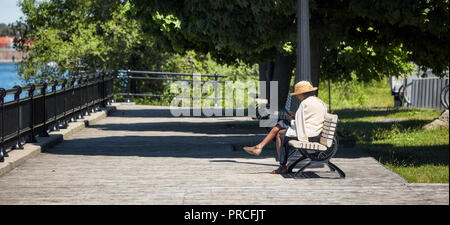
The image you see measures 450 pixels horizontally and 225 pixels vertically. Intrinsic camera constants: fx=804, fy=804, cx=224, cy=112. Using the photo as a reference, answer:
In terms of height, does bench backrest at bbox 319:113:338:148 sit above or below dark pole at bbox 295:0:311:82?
below

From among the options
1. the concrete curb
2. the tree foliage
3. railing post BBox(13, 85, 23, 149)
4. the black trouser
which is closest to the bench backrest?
the black trouser

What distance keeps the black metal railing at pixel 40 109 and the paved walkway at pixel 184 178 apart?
50cm

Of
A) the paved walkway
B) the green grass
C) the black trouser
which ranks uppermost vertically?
the black trouser

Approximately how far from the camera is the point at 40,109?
1584cm

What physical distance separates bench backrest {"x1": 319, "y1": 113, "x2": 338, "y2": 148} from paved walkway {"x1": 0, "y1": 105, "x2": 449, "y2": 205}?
49cm

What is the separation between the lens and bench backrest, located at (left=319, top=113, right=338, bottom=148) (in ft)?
35.1

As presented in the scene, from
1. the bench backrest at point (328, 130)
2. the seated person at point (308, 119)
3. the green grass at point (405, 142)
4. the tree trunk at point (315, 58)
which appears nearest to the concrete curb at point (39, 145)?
the seated person at point (308, 119)

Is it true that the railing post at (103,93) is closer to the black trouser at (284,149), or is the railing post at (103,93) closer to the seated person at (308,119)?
the black trouser at (284,149)

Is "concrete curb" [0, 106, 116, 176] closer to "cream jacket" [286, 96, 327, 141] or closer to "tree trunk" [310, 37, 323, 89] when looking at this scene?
"cream jacket" [286, 96, 327, 141]

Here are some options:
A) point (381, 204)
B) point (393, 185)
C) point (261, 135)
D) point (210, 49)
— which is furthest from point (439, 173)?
point (210, 49)

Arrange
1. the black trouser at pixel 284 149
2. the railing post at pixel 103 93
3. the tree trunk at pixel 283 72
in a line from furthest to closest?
the railing post at pixel 103 93, the tree trunk at pixel 283 72, the black trouser at pixel 284 149

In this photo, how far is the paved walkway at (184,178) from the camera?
9.16m

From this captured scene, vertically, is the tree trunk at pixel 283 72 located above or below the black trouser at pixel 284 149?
above

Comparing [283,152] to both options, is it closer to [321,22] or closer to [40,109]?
[321,22]
